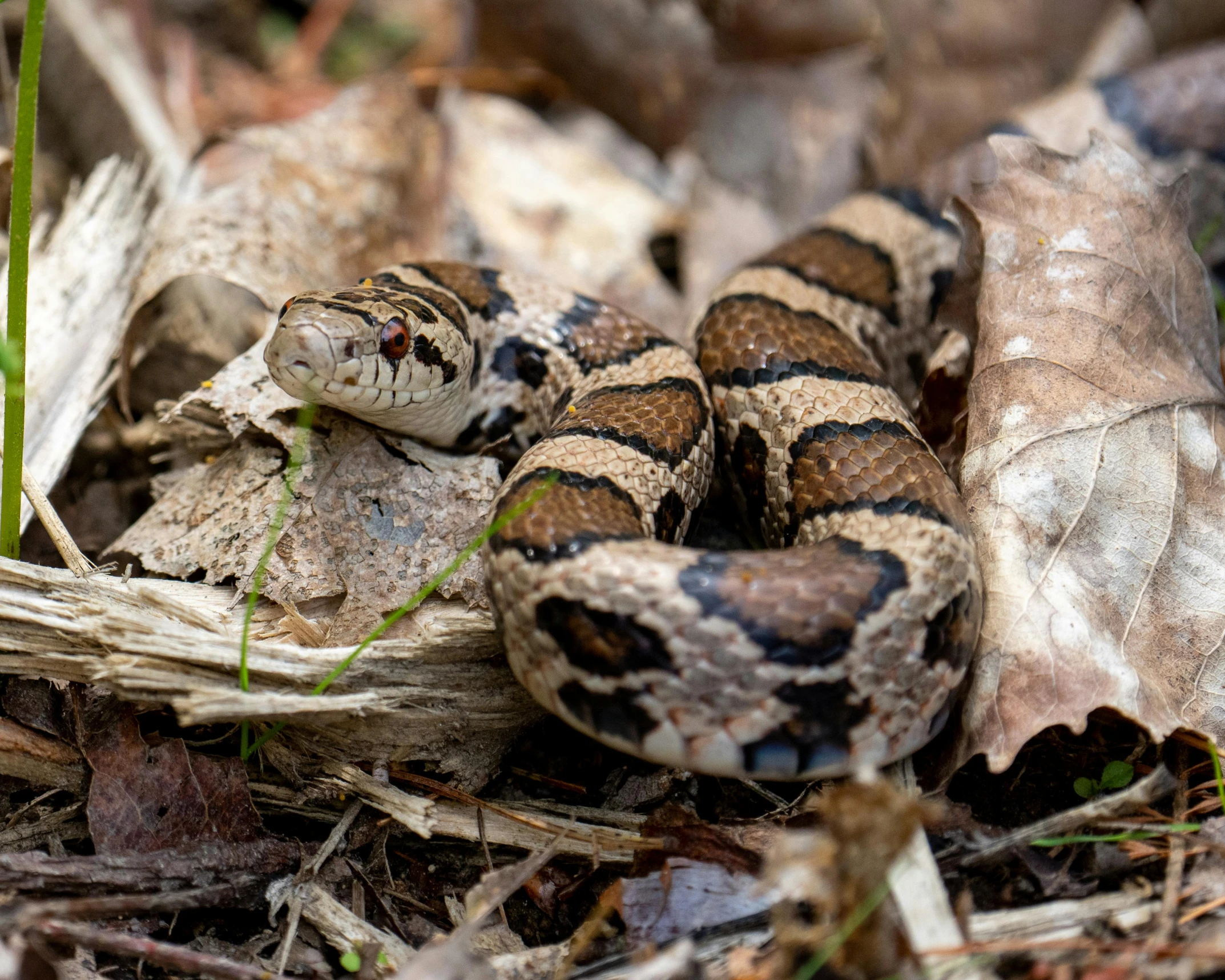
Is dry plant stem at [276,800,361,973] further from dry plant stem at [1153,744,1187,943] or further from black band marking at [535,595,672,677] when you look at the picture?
dry plant stem at [1153,744,1187,943]

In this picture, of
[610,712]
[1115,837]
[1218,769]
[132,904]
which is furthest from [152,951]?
[1218,769]

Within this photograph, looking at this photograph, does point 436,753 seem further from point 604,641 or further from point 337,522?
point 337,522

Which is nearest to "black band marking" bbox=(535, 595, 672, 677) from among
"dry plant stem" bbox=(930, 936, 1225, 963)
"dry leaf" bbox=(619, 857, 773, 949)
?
"dry leaf" bbox=(619, 857, 773, 949)

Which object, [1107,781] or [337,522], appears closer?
[1107,781]

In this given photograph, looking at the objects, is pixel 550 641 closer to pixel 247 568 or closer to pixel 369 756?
pixel 369 756

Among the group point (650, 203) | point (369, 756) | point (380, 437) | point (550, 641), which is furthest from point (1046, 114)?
point (369, 756)

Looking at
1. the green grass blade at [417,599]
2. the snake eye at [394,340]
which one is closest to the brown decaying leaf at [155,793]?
the green grass blade at [417,599]
